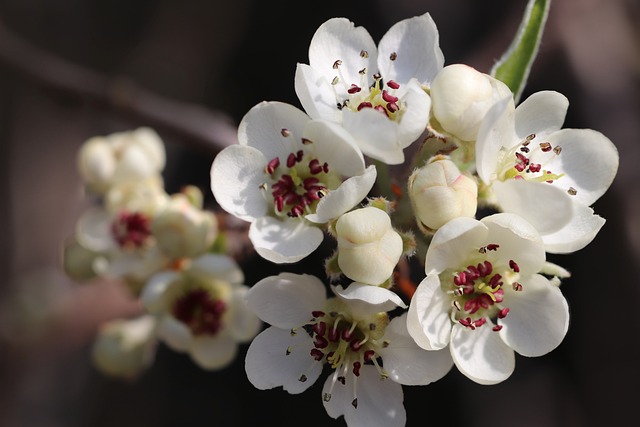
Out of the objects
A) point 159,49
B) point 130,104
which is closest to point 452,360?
point 130,104

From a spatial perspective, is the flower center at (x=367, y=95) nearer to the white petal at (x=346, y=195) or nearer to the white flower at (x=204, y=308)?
the white petal at (x=346, y=195)

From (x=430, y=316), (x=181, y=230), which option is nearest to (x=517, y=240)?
(x=430, y=316)

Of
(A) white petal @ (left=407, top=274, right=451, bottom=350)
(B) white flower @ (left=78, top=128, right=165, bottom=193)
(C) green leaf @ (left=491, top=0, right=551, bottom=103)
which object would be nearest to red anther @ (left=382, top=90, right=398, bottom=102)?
(C) green leaf @ (left=491, top=0, right=551, bottom=103)

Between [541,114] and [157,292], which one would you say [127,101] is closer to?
[157,292]

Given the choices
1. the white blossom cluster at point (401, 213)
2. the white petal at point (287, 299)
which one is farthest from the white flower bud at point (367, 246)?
the white petal at point (287, 299)

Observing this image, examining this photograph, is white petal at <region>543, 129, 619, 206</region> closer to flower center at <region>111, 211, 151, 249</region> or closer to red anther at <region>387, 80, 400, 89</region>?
red anther at <region>387, 80, 400, 89</region>

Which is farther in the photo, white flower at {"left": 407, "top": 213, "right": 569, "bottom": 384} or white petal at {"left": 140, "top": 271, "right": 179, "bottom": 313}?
white petal at {"left": 140, "top": 271, "right": 179, "bottom": 313}
